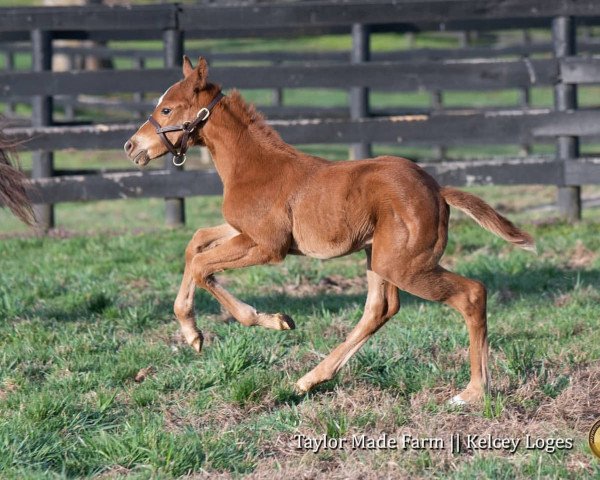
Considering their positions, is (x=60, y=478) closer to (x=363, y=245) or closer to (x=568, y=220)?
(x=363, y=245)

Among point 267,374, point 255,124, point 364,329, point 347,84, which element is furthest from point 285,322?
point 347,84

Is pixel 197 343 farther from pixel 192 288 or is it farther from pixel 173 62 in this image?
pixel 173 62

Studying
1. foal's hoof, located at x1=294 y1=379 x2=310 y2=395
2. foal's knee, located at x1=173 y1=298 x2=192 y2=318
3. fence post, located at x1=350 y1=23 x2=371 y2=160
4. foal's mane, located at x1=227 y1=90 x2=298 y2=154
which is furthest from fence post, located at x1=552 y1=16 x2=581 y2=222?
foal's hoof, located at x1=294 y1=379 x2=310 y2=395

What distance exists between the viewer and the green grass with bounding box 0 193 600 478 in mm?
3785

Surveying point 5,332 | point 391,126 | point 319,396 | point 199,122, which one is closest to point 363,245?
point 319,396

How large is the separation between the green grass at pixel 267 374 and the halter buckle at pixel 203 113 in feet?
3.72

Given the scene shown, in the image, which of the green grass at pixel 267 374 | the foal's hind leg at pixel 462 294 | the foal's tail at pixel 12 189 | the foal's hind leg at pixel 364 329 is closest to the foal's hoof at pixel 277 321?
the green grass at pixel 267 374

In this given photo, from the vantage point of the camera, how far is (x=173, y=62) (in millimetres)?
9227

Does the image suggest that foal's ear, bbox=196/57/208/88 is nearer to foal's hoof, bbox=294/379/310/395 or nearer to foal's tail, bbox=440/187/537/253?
foal's tail, bbox=440/187/537/253

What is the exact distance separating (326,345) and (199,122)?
137 cm

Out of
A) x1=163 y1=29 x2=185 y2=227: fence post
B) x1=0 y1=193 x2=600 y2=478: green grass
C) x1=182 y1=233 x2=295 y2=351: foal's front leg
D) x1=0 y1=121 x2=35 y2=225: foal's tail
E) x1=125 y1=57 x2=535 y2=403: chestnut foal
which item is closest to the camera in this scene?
x1=0 y1=193 x2=600 y2=478: green grass

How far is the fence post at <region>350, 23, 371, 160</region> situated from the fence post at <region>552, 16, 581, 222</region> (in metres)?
1.78

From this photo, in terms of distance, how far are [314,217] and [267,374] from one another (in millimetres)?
788

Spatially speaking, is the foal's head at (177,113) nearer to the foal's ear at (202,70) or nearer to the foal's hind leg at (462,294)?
the foal's ear at (202,70)
